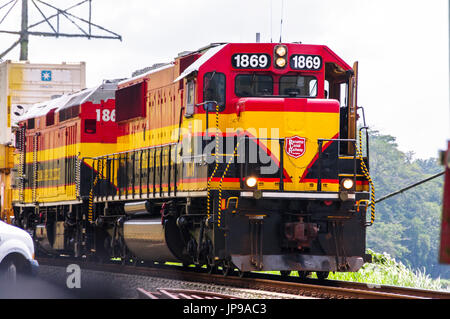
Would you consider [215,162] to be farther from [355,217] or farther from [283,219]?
[355,217]

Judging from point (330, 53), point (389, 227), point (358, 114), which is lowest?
point (389, 227)

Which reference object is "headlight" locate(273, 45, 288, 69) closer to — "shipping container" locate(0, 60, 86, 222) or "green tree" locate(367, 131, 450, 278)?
"shipping container" locate(0, 60, 86, 222)

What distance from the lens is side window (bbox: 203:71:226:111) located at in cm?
1538

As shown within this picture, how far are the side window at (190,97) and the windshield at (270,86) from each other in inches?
33.9

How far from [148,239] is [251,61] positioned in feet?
14.5

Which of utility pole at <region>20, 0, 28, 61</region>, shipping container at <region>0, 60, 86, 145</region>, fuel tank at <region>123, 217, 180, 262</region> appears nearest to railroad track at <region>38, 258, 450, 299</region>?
fuel tank at <region>123, 217, 180, 262</region>

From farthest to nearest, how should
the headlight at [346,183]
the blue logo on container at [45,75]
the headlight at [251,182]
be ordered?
the blue logo on container at [45,75] < the headlight at [346,183] < the headlight at [251,182]

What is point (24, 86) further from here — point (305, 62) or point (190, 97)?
point (305, 62)

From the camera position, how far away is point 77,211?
2222cm

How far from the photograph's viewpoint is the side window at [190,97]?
1581 cm

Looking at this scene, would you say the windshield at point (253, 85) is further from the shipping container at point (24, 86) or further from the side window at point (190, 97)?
the shipping container at point (24, 86)

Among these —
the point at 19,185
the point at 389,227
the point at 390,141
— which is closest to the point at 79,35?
the point at 19,185

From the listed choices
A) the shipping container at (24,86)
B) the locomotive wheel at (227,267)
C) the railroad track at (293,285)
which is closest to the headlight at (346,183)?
the railroad track at (293,285)

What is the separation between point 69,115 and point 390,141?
91.7 metres
